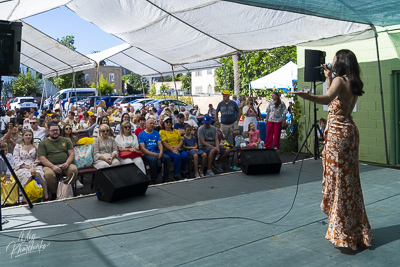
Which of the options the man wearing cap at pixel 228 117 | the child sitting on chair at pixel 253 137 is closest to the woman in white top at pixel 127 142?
the child sitting on chair at pixel 253 137

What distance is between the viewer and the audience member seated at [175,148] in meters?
7.34

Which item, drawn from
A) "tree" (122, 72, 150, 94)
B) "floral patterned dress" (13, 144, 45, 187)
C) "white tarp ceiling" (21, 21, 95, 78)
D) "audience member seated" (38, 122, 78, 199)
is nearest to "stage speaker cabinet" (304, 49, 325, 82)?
"audience member seated" (38, 122, 78, 199)

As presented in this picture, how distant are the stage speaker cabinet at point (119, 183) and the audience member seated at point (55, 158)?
0.71m

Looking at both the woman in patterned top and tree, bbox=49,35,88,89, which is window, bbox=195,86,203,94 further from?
the woman in patterned top

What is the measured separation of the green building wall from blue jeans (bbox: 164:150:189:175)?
13.9 ft

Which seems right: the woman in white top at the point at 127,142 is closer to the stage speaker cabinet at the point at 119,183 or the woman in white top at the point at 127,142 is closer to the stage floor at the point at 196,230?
the stage floor at the point at 196,230

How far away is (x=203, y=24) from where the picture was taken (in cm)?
868

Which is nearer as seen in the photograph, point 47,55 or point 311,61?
point 311,61

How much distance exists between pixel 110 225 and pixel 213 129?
402 cm

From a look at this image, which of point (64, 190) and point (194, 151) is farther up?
point (194, 151)

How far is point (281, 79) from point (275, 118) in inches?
320

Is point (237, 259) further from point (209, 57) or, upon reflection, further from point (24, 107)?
point (24, 107)

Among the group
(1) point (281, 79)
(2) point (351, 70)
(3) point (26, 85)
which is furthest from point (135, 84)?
(2) point (351, 70)

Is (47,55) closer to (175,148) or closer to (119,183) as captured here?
(175,148)
